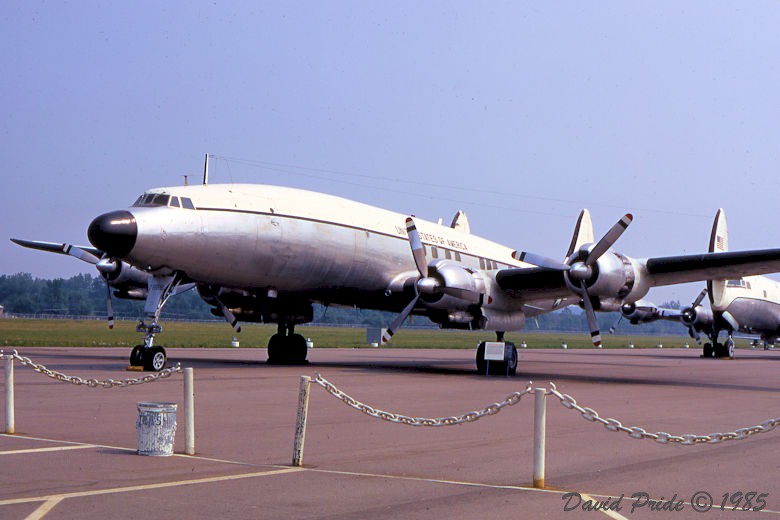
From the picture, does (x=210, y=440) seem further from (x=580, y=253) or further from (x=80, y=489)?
(x=580, y=253)

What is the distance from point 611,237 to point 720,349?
29.6 metres

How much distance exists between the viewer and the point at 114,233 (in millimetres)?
19891

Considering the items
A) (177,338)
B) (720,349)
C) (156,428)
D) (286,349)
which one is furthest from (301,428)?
(177,338)

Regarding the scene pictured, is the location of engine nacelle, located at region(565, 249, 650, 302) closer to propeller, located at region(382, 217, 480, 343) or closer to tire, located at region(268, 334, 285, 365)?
propeller, located at region(382, 217, 480, 343)

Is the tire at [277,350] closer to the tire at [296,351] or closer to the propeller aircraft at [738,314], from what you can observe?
the tire at [296,351]

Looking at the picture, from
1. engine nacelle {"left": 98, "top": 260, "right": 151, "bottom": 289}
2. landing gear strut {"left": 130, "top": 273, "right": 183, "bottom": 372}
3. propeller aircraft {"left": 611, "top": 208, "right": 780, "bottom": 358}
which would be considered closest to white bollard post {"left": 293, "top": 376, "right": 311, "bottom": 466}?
landing gear strut {"left": 130, "top": 273, "right": 183, "bottom": 372}

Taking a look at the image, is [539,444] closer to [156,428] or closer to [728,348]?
[156,428]

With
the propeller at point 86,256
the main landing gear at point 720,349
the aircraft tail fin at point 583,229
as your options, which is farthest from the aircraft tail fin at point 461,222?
the main landing gear at point 720,349

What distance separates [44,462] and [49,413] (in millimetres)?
4536

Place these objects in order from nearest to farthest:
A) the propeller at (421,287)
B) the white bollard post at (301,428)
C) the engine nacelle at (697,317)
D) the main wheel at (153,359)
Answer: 1. the white bollard post at (301,428)
2. the main wheel at (153,359)
3. the propeller at (421,287)
4. the engine nacelle at (697,317)

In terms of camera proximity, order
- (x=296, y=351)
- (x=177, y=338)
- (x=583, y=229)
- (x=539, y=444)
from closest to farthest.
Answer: (x=539, y=444) → (x=296, y=351) → (x=583, y=229) → (x=177, y=338)

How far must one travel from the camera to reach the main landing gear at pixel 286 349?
2806 cm

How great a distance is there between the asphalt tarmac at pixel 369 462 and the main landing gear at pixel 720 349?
32.9 metres

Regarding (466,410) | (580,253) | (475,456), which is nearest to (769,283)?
(580,253)
